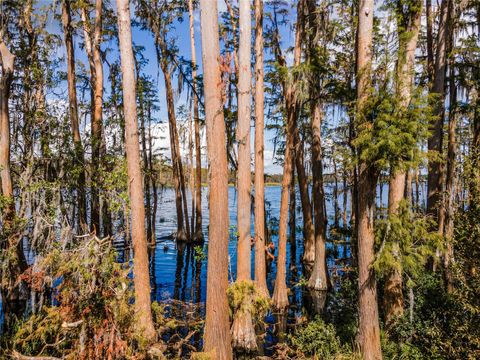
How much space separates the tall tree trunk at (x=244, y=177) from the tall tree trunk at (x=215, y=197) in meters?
2.03

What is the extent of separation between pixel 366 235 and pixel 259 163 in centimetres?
436

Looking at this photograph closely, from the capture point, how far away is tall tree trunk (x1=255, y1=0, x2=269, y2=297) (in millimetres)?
9602

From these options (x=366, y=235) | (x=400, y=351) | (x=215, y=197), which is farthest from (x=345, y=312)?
(x=215, y=197)

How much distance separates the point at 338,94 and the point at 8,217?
10919 mm

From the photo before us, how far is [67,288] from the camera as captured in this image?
4.98 metres

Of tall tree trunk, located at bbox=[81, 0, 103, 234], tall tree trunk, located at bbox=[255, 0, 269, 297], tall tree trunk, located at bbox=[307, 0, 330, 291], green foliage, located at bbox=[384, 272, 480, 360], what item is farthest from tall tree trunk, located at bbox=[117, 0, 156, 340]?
tall tree trunk, located at bbox=[307, 0, 330, 291]

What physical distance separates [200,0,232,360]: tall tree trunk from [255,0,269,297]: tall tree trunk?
3.65m

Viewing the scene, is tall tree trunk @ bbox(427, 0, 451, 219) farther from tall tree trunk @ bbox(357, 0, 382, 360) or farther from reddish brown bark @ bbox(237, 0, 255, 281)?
reddish brown bark @ bbox(237, 0, 255, 281)

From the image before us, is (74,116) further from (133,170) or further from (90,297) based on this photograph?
(90,297)

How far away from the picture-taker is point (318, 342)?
7496mm

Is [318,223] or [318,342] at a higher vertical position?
[318,223]

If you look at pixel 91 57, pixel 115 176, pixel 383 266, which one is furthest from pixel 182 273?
pixel 383 266

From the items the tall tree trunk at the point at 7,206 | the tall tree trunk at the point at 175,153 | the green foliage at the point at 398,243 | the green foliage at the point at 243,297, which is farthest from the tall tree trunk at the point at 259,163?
the tall tree trunk at the point at 175,153

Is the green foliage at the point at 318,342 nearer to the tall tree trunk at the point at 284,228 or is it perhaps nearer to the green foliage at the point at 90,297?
the tall tree trunk at the point at 284,228
